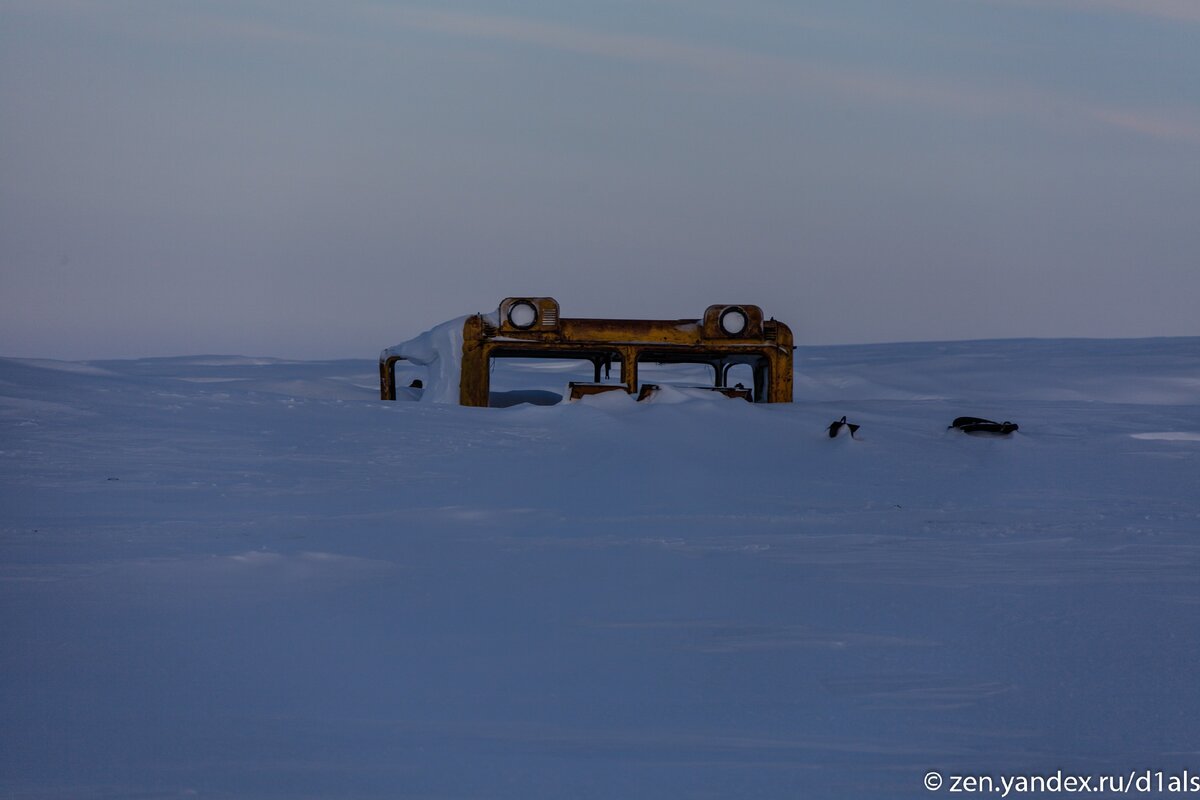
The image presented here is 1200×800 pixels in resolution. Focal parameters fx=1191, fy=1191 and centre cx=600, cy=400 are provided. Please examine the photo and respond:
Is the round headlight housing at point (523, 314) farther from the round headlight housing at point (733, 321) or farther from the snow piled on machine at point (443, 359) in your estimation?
the round headlight housing at point (733, 321)

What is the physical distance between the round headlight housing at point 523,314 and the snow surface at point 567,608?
315cm

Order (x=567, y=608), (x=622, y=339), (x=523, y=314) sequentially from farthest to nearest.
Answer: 1. (x=622, y=339)
2. (x=523, y=314)
3. (x=567, y=608)

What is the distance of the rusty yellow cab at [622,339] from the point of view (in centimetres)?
1488

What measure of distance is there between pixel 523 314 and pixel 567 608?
375 inches

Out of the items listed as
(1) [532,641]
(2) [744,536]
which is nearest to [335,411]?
(2) [744,536]

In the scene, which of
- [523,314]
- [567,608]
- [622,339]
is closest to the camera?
[567,608]

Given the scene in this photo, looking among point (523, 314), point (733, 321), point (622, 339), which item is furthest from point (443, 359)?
point (733, 321)

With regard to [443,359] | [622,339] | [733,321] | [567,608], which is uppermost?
[733,321]

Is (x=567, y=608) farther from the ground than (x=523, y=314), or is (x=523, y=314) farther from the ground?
(x=523, y=314)

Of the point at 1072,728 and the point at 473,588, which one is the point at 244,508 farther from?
the point at 1072,728

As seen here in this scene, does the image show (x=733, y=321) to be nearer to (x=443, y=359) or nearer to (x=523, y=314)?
(x=523, y=314)

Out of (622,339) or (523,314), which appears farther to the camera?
(622,339)

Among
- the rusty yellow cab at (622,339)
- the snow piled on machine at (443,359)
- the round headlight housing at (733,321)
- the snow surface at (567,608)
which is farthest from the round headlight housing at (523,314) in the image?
the snow surface at (567,608)

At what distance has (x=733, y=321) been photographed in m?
15.1
